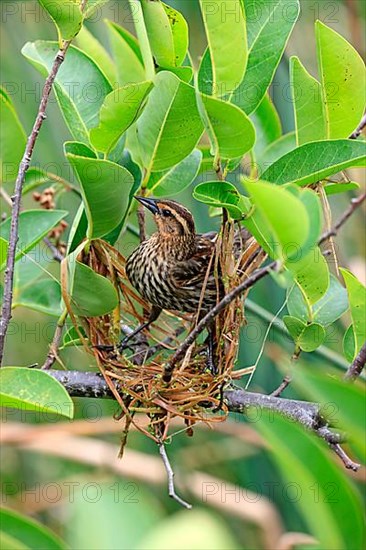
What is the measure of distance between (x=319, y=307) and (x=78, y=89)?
0.65 meters

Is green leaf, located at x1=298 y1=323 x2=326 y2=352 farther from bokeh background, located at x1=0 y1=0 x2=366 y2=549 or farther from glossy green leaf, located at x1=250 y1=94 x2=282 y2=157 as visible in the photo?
bokeh background, located at x1=0 y1=0 x2=366 y2=549

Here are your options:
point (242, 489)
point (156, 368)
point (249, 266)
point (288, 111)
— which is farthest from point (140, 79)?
point (242, 489)

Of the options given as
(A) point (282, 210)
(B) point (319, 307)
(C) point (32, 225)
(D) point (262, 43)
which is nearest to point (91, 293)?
(C) point (32, 225)

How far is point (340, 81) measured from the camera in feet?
4.99

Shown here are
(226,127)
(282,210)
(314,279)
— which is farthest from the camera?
(314,279)

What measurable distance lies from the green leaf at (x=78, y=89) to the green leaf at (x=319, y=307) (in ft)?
1.73

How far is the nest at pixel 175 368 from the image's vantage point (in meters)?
1.78

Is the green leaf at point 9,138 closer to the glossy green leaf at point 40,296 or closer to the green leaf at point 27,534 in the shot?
the glossy green leaf at point 40,296

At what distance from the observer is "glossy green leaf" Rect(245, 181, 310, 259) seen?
33.1 inches

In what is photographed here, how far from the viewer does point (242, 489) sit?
10.6 ft

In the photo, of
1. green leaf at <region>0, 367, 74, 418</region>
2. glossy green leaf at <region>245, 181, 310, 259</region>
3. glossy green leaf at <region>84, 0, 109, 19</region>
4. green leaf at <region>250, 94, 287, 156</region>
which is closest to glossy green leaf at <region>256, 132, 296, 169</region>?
green leaf at <region>250, 94, 287, 156</region>

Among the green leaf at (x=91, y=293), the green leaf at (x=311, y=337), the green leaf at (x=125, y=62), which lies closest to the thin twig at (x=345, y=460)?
the green leaf at (x=311, y=337)

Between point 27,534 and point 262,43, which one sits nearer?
point 27,534

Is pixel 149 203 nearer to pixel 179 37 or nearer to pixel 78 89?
pixel 78 89
